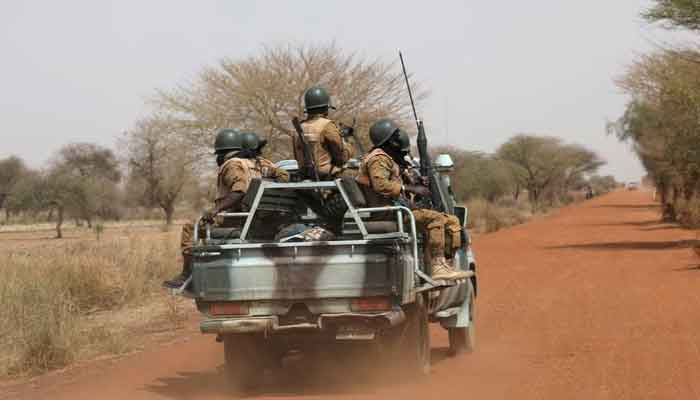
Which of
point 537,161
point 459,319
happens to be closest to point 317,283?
point 459,319

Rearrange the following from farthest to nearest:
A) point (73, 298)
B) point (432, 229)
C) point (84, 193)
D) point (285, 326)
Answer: point (84, 193) → point (73, 298) → point (432, 229) → point (285, 326)

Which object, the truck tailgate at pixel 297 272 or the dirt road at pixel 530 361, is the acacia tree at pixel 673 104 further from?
the truck tailgate at pixel 297 272

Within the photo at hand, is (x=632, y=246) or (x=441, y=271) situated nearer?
(x=441, y=271)

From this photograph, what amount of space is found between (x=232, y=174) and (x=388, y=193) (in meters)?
1.49

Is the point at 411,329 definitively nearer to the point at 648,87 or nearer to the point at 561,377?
the point at 561,377

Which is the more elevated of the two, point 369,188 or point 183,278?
point 369,188

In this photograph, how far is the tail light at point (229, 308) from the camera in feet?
26.7

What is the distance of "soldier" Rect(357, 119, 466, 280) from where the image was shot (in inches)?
346

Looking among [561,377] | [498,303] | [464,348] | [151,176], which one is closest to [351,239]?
[561,377]

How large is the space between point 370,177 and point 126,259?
9.81 meters

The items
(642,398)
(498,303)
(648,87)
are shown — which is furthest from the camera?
(648,87)

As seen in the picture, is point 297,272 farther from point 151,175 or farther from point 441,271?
point 151,175

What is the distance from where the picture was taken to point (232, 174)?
30.7 feet

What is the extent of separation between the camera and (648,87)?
33062mm
